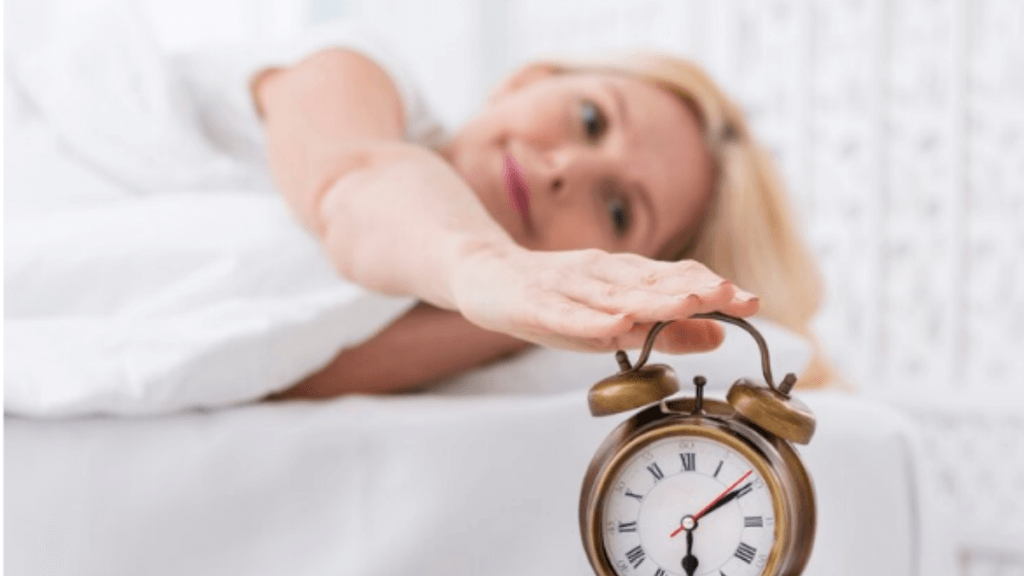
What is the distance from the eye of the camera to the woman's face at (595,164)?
1.34 m

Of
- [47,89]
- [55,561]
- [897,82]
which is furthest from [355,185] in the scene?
[897,82]

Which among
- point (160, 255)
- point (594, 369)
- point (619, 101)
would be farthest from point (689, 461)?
point (619, 101)

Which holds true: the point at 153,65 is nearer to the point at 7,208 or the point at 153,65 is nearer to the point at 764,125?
the point at 7,208

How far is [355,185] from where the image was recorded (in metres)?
1.04

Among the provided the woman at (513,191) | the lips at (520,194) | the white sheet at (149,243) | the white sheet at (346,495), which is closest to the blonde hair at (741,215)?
the woman at (513,191)

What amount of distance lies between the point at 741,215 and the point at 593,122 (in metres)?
0.24

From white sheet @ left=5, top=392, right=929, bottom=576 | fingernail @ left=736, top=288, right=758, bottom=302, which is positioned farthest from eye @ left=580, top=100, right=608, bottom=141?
fingernail @ left=736, top=288, right=758, bottom=302

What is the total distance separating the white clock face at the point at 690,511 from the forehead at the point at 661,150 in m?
0.68

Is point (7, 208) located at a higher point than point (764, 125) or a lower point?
lower

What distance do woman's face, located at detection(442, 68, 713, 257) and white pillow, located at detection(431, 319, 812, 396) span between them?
0.55 ft

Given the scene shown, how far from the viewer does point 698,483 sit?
0.69 meters

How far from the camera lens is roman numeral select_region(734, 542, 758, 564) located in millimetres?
679

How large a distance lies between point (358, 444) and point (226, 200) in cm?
49

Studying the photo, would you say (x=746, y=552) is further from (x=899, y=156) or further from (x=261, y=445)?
(x=899, y=156)
